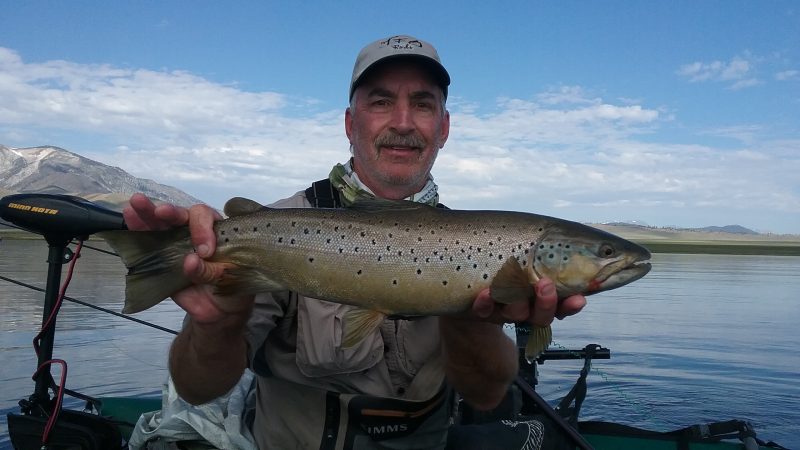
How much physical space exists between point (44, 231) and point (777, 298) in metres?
26.1

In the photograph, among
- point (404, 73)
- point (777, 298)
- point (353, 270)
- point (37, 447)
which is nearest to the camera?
point (353, 270)

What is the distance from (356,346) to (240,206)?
1.04 meters

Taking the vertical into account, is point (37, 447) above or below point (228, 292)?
below

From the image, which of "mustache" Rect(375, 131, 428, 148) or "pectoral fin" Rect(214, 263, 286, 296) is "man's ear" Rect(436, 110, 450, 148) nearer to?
"mustache" Rect(375, 131, 428, 148)

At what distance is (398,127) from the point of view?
4.46 m

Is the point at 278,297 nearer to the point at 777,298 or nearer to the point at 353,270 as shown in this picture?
the point at 353,270

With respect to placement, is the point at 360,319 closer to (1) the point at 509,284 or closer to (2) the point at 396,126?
(1) the point at 509,284

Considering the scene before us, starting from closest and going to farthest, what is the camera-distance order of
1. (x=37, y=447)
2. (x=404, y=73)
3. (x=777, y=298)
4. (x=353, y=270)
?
(x=353, y=270) < (x=37, y=447) < (x=404, y=73) < (x=777, y=298)

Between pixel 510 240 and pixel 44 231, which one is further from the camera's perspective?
pixel 44 231

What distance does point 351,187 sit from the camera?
14.5 ft

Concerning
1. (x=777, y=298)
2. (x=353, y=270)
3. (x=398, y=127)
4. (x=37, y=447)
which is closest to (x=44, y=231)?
(x=37, y=447)

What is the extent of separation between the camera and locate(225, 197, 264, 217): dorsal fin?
363 centimetres

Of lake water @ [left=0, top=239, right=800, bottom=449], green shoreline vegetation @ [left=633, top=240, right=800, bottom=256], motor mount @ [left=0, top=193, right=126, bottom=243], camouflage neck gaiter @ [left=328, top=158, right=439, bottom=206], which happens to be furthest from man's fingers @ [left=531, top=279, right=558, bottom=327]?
green shoreline vegetation @ [left=633, top=240, right=800, bottom=256]

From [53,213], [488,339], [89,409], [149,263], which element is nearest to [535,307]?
[488,339]
